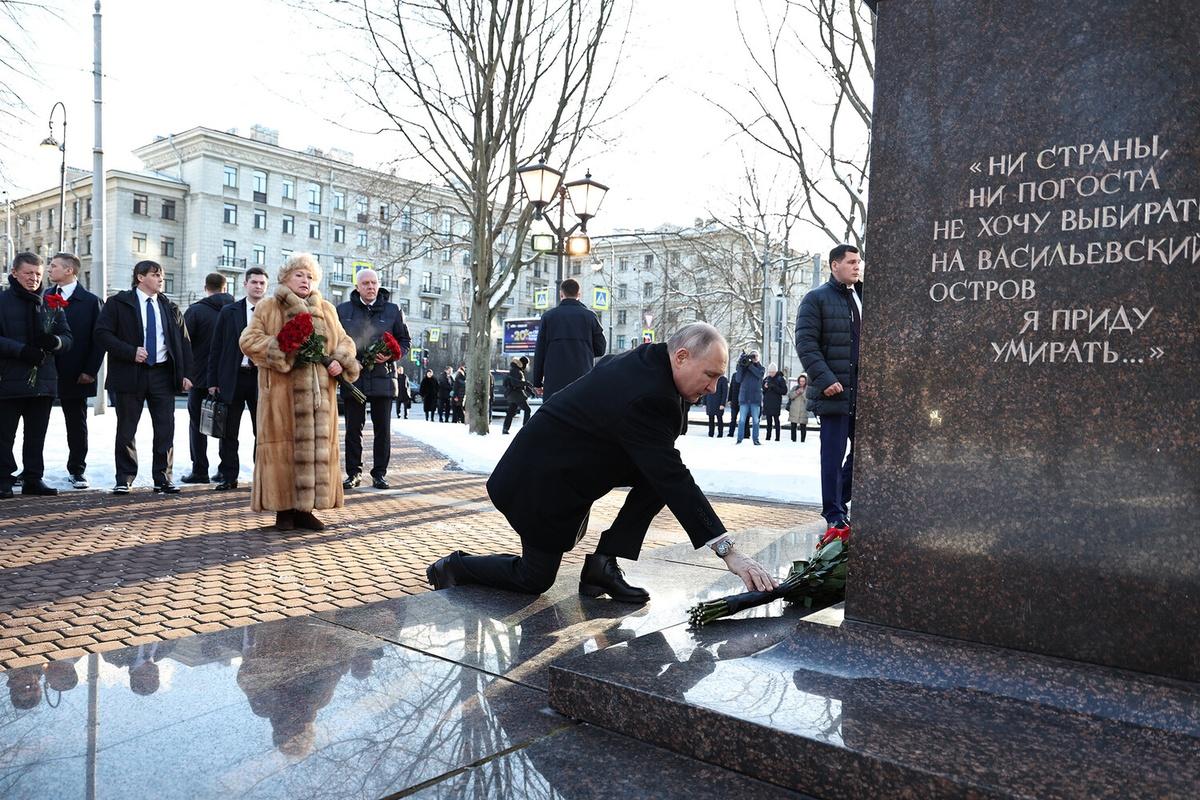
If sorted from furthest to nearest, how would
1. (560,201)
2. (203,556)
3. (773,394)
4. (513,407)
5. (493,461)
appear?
1. (773,394)
2. (513,407)
3. (560,201)
4. (493,461)
5. (203,556)

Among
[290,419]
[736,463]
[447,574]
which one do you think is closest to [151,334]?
[290,419]

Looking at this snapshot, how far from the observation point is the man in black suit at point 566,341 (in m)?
10.0

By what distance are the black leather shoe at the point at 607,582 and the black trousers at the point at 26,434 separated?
621 centimetres

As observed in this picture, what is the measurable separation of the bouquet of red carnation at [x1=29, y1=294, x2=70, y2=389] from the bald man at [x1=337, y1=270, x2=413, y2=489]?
241cm

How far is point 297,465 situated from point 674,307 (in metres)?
40.0

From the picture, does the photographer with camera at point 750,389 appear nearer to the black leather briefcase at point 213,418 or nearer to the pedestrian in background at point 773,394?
the pedestrian in background at point 773,394

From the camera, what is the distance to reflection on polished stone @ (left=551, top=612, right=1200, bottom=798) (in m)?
2.20

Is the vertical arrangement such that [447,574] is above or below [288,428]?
below

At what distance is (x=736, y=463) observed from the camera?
41.8 feet

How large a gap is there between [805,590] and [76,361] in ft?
25.2

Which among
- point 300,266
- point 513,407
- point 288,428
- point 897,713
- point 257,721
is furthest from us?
point 513,407

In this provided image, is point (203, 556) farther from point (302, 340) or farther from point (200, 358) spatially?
point (200, 358)

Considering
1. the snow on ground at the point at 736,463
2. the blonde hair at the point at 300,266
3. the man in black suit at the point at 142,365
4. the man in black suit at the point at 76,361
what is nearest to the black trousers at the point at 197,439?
the man in black suit at the point at 142,365

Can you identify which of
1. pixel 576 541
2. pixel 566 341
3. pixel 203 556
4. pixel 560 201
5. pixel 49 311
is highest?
pixel 560 201
